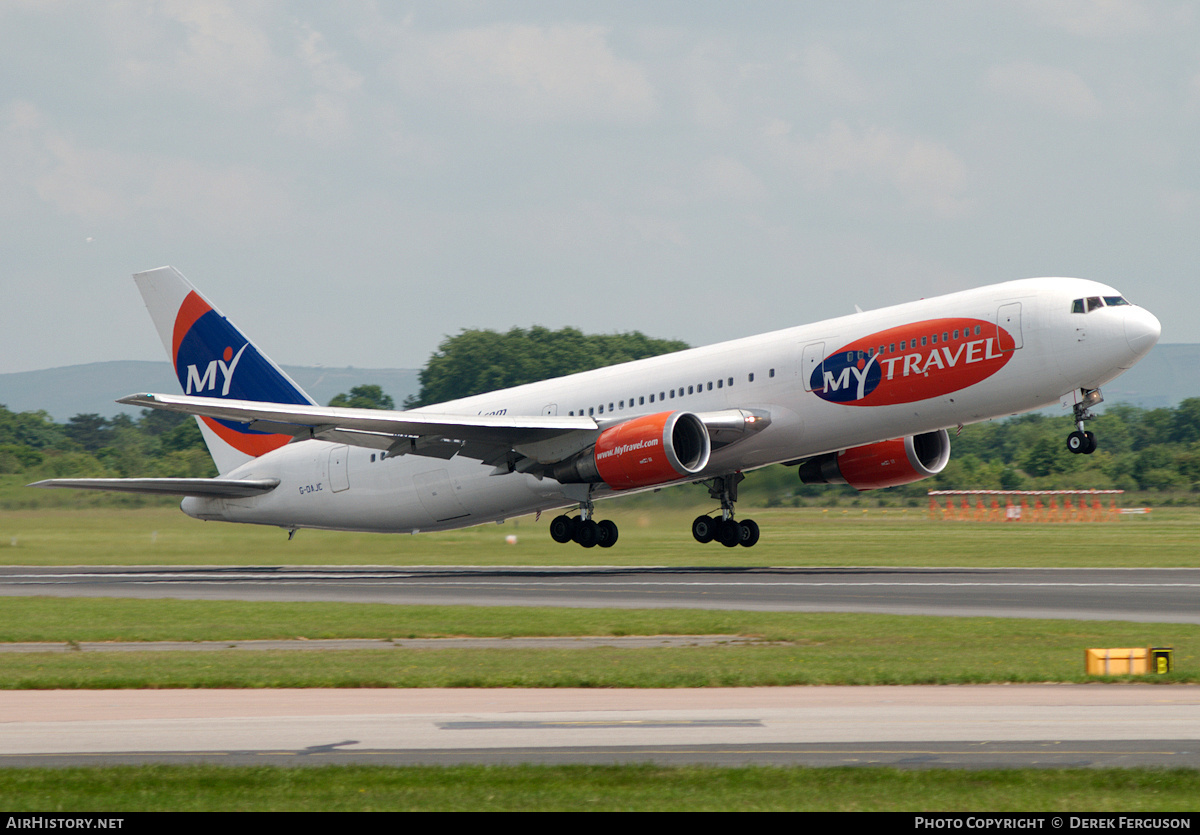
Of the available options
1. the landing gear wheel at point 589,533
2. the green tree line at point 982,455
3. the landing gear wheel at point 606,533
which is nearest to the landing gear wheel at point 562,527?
the landing gear wheel at point 589,533

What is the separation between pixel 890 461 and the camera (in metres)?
40.3

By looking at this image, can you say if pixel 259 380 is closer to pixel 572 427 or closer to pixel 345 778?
pixel 572 427

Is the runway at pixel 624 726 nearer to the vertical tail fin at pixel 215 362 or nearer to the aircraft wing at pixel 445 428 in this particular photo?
the aircraft wing at pixel 445 428

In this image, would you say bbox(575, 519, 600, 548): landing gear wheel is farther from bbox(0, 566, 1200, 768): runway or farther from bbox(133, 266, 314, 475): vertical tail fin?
bbox(0, 566, 1200, 768): runway

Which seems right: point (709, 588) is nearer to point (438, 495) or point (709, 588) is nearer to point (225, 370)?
point (438, 495)

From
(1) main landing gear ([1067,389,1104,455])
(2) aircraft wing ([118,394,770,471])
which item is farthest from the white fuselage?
(2) aircraft wing ([118,394,770,471])

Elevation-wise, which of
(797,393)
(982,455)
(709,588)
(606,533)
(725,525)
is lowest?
(709,588)

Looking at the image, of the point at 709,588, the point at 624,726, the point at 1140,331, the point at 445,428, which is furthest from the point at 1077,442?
the point at 624,726

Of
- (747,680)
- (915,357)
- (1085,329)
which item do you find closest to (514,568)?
(915,357)

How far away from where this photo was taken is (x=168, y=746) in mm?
13250

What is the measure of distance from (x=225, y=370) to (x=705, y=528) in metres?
17.6

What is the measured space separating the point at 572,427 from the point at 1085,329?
46.2 feet

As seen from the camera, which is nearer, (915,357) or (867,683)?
(867,683)

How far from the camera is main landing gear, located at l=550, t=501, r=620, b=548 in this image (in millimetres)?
40969
